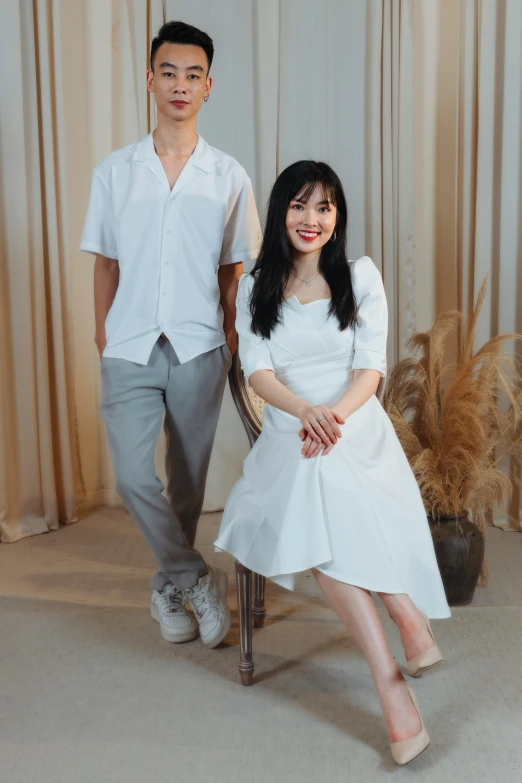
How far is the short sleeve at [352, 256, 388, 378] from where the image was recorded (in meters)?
1.96

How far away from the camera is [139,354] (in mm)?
2152

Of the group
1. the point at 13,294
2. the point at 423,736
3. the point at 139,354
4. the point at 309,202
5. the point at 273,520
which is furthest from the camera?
the point at 13,294

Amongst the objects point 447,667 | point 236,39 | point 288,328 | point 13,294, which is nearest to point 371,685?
point 447,667

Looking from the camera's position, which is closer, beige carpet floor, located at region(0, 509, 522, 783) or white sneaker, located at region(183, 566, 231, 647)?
beige carpet floor, located at region(0, 509, 522, 783)

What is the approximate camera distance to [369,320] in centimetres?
198

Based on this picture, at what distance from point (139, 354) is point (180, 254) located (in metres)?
Answer: 0.27

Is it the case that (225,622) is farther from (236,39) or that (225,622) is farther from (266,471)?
(236,39)

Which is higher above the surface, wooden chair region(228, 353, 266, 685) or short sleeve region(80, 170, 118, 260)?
short sleeve region(80, 170, 118, 260)

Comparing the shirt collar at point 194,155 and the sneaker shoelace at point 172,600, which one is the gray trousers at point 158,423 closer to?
the sneaker shoelace at point 172,600

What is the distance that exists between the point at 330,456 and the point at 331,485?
7 centimetres

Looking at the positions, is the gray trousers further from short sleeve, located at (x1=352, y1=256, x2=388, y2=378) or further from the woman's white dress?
short sleeve, located at (x1=352, y1=256, x2=388, y2=378)

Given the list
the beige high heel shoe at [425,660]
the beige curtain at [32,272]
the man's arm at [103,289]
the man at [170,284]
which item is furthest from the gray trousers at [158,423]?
the beige curtain at [32,272]

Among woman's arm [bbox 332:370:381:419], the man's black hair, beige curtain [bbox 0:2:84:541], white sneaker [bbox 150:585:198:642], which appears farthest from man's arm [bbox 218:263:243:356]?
beige curtain [bbox 0:2:84:541]

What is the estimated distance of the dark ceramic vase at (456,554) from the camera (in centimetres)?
247
